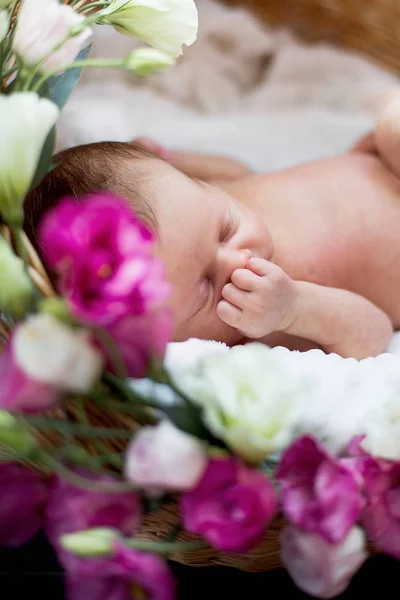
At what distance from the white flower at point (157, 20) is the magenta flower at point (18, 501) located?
0.42 meters

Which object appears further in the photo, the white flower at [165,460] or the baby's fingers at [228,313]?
the baby's fingers at [228,313]

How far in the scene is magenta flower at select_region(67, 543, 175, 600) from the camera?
1.51 feet

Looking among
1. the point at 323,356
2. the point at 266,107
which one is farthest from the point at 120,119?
the point at 323,356

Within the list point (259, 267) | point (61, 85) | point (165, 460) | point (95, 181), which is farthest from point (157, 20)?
point (165, 460)

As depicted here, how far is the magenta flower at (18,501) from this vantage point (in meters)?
0.52

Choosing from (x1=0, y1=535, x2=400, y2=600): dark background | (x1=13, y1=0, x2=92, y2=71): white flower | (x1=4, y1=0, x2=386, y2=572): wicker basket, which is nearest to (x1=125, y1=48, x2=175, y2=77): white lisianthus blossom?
(x1=13, y1=0, x2=92, y2=71): white flower

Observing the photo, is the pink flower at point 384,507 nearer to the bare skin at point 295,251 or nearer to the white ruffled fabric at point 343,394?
the white ruffled fabric at point 343,394

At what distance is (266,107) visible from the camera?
155cm

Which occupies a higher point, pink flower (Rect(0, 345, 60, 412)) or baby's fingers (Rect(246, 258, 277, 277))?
pink flower (Rect(0, 345, 60, 412))

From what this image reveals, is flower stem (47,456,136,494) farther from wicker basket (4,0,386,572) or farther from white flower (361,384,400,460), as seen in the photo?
wicker basket (4,0,386,572)

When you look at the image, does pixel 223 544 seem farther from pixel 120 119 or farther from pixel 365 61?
pixel 365 61

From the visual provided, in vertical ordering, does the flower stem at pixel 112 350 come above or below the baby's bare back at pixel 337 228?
above

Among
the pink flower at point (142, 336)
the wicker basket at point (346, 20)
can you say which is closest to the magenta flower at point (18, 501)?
the pink flower at point (142, 336)

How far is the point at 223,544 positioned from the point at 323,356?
1.36 ft
